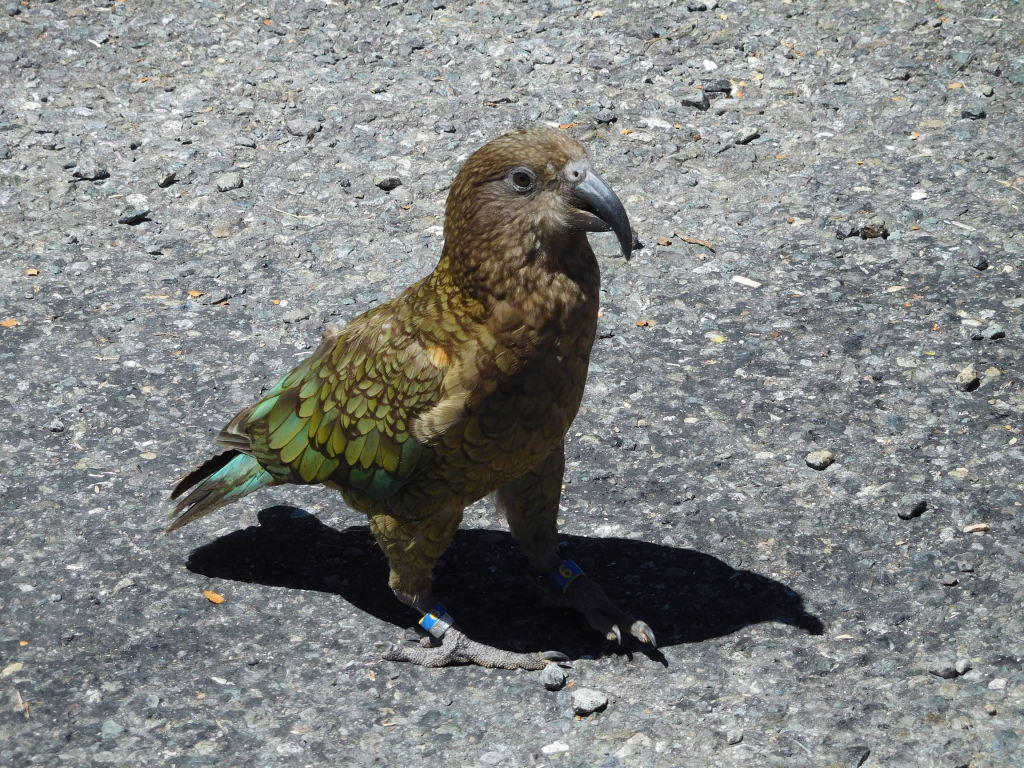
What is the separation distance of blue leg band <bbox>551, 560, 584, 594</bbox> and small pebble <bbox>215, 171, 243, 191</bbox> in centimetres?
395

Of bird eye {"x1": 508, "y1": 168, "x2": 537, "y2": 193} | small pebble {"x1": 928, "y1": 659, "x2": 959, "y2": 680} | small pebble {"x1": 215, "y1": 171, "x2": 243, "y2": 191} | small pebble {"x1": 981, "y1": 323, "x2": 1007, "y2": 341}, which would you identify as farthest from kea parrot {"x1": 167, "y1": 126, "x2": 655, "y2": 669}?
small pebble {"x1": 215, "y1": 171, "x2": 243, "y2": 191}

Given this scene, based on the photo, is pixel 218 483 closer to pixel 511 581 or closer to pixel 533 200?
pixel 511 581

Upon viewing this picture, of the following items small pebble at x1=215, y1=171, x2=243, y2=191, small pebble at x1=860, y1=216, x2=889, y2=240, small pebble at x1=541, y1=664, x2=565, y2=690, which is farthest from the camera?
small pebble at x1=215, y1=171, x2=243, y2=191

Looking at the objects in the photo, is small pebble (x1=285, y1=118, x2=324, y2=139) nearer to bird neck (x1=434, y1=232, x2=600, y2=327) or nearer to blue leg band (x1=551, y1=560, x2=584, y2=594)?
bird neck (x1=434, y1=232, x2=600, y2=327)

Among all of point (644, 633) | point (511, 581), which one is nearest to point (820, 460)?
point (644, 633)

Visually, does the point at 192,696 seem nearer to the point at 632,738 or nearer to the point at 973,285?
the point at 632,738

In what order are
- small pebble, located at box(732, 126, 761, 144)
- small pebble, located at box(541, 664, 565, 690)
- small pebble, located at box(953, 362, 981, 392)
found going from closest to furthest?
small pebble, located at box(541, 664, 565, 690) → small pebble, located at box(953, 362, 981, 392) → small pebble, located at box(732, 126, 761, 144)

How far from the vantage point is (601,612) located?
4.54m

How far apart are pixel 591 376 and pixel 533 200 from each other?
215cm

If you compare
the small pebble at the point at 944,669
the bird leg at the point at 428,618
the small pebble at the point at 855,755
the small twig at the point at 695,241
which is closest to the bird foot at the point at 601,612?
the bird leg at the point at 428,618

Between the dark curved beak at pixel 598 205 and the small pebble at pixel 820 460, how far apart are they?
75.4 inches

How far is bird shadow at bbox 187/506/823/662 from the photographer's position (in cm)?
458

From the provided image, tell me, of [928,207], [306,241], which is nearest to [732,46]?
[928,207]

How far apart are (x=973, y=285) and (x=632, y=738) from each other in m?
3.67
